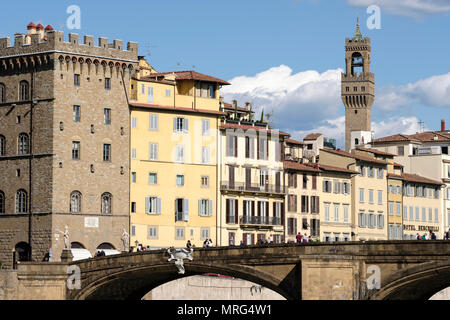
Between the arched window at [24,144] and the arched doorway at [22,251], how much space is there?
19.9ft

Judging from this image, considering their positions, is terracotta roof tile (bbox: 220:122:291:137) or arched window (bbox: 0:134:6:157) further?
terracotta roof tile (bbox: 220:122:291:137)

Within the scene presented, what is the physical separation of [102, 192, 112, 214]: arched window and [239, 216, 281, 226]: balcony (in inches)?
450

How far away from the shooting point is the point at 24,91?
300 ft

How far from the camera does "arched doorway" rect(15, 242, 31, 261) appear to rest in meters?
89.9

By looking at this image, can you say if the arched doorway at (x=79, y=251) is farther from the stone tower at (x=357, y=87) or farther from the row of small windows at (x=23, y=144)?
the stone tower at (x=357, y=87)

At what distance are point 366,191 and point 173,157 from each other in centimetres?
2267

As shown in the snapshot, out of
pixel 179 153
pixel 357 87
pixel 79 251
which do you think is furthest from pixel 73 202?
pixel 357 87

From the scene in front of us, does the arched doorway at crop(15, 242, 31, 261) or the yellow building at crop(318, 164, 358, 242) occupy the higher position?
the yellow building at crop(318, 164, 358, 242)

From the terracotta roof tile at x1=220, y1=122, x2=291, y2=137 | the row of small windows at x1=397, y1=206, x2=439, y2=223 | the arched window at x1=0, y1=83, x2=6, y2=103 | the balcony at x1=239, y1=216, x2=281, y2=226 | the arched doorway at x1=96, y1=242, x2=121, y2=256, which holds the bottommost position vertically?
the arched doorway at x1=96, y1=242, x2=121, y2=256

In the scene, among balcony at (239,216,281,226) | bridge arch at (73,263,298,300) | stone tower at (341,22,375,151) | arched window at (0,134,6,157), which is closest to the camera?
bridge arch at (73,263,298,300)

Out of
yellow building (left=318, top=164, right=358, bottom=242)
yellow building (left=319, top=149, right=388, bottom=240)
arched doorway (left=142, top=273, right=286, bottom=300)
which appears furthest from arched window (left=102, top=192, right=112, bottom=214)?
yellow building (left=319, top=149, right=388, bottom=240)

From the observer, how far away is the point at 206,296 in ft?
296

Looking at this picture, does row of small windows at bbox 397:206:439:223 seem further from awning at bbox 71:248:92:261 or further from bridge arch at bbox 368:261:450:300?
bridge arch at bbox 368:261:450:300

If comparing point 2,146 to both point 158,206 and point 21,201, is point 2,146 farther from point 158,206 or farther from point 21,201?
point 158,206
